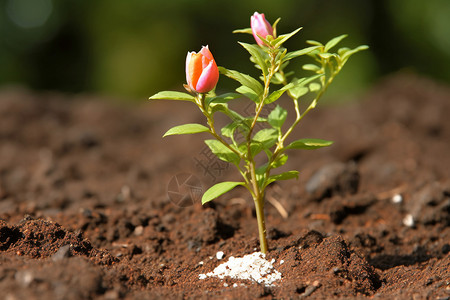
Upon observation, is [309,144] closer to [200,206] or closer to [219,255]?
[219,255]

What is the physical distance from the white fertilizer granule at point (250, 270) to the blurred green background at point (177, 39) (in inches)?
223

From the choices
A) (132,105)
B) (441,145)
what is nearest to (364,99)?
(441,145)

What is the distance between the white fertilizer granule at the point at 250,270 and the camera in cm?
162

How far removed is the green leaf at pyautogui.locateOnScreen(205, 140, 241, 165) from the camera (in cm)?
170

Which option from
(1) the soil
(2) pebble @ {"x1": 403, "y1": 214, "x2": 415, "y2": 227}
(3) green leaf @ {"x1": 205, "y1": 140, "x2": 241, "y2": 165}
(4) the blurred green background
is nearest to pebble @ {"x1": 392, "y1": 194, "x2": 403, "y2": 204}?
(1) the soil

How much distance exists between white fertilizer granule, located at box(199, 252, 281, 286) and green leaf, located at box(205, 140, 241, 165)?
357mm

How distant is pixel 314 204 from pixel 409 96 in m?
2.78

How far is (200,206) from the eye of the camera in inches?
92.5

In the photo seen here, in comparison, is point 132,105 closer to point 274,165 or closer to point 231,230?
point 231,230

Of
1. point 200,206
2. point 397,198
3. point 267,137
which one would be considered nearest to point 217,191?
point 267,137

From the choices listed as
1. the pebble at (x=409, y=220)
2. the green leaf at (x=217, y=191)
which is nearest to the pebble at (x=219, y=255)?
the green leaf at (x=217, y=191)

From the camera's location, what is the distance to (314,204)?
8.73ft

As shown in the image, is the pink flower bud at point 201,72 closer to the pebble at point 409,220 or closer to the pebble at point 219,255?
the pebble at point 219,255

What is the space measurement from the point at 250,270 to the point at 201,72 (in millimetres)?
699
